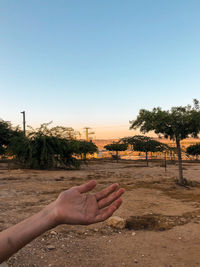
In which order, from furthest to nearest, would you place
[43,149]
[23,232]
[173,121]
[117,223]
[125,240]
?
[43,149], [173,121], [117,223], [125,240], [23,232]

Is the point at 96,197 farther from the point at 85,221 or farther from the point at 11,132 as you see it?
the point at 11,132

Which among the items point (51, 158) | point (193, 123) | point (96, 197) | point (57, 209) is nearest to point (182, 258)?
point (96, 197)

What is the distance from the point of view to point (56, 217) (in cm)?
154

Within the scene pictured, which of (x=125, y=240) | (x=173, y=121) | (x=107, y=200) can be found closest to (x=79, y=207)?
(x=107, y=200)

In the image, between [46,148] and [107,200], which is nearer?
[107,200]

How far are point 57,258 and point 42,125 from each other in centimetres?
1490

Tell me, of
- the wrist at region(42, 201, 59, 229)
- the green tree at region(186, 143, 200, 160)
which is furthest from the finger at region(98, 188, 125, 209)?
the green tree at region(186, 143, 200, 160)

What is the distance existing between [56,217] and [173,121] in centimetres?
976

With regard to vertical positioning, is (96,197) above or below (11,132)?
below

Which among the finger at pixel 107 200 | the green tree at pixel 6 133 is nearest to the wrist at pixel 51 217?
the finger at pixel 107 200

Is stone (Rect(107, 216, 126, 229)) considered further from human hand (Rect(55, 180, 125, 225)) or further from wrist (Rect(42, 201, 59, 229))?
wrist (Rect(42, 201, 59, 229))

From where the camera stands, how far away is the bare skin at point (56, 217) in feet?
4.71

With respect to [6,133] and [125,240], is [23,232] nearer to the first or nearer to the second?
[125,240]

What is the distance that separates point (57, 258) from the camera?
3754 millimetres
